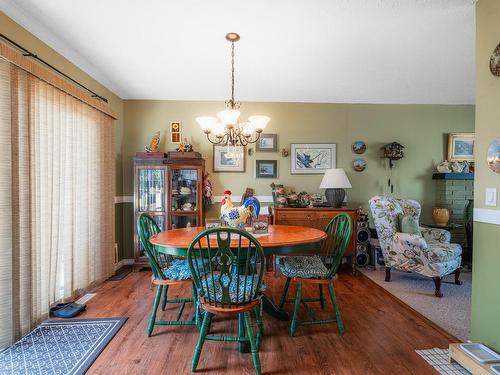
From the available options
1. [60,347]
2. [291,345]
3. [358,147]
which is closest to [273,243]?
[291,345]

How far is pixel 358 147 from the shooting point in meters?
4.11

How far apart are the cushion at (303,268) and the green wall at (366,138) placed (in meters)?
1.85

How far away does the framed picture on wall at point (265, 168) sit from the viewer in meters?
4.09

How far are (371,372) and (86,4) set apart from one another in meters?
3.11

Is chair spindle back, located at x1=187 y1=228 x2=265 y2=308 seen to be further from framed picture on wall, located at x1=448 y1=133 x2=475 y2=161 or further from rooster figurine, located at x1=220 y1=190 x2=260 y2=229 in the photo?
framed picture on wall, located at x1=448 y1=133 x2=475 y2=161

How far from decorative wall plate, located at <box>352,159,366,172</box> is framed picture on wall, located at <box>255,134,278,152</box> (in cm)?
122

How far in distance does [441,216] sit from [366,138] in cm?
154

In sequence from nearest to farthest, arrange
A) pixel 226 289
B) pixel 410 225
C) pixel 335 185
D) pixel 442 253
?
pixel 226 289, pixel 442 253, pixel 410 225, pixel 335 185

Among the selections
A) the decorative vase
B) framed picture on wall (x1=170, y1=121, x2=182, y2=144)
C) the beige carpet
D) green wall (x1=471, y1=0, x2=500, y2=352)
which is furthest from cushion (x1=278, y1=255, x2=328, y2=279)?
the decorative vase

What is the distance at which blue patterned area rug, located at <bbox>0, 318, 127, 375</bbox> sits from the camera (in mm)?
1694

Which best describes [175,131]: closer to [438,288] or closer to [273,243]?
[273,243]

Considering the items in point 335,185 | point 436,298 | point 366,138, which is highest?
point 366,138

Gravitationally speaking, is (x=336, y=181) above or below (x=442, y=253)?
above

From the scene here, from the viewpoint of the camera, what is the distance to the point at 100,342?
6.43ft
